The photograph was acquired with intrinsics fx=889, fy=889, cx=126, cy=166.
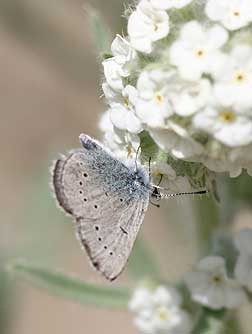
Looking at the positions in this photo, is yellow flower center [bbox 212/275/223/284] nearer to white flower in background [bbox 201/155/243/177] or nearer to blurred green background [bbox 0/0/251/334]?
blurred green background [bbox 0/0/251/334]

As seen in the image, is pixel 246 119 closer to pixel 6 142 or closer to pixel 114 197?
pixel 114 197

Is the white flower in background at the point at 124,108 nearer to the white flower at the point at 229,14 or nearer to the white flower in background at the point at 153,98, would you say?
the white flower in background at the point at 153,98

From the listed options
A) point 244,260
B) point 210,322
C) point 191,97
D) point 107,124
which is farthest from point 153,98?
point 210,322

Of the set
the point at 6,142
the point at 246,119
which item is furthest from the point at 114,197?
the point at 6,142

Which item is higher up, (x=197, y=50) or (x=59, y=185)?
(x=197, y=50)

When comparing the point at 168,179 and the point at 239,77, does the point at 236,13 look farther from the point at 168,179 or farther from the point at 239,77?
the point at 168,179

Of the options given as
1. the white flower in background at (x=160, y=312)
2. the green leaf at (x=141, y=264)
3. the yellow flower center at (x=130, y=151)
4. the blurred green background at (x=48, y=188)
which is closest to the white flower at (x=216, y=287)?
the white flower in background at (x=160, y=312)

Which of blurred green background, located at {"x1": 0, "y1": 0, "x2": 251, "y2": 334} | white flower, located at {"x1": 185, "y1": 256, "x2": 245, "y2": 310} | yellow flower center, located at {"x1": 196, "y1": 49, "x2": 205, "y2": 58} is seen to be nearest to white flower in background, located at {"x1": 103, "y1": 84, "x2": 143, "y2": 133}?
yellow flower center, located at {"x1": 196, "y1": 49, "x2": 205, "y2": 58}
